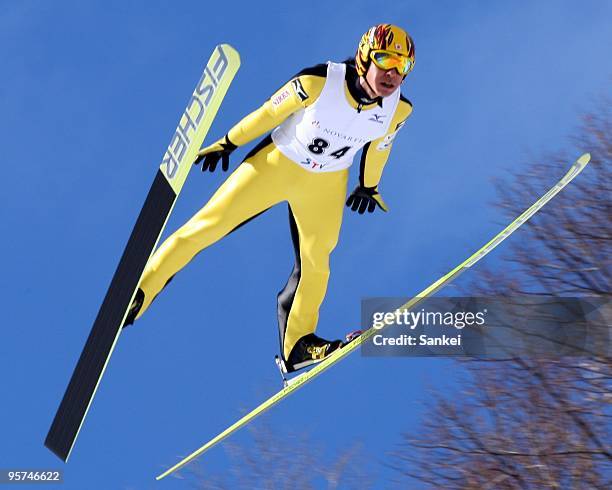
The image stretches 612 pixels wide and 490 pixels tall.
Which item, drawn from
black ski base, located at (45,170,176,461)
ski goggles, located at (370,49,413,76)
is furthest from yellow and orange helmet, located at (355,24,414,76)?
black ski base, located at (45,170,176,461)

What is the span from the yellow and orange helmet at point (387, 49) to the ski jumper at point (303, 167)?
0.47 feet

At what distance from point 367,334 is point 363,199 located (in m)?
0.87

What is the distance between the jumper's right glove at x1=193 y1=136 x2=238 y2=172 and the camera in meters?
6.61

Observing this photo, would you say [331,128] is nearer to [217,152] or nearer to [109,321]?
[217,152]

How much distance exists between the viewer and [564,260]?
44.9 ft

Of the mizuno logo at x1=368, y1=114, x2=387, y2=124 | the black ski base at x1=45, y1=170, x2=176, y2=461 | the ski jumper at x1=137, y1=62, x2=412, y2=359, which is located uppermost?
the mizuno logo at x1=368, y1=114, x2=387, y2=124

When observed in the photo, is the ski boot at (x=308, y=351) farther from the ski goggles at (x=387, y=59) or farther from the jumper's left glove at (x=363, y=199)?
the ski goggles at (x=387, y=59)

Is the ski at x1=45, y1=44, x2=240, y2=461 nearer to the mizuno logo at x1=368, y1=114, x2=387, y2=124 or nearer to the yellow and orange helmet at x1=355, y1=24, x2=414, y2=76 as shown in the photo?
the yellow and orange helmet at x1=355, y1=24, x2=414, y2=76

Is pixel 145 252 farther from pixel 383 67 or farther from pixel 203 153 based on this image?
pixel 383 67

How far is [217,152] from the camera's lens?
663 cm

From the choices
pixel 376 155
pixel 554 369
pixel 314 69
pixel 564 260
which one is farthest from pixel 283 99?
pixel 564 260

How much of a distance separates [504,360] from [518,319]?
0.50m

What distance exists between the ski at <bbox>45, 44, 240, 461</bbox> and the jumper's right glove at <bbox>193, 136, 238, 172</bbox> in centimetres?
34

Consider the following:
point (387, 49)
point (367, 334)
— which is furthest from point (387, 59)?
point (367, 334)
